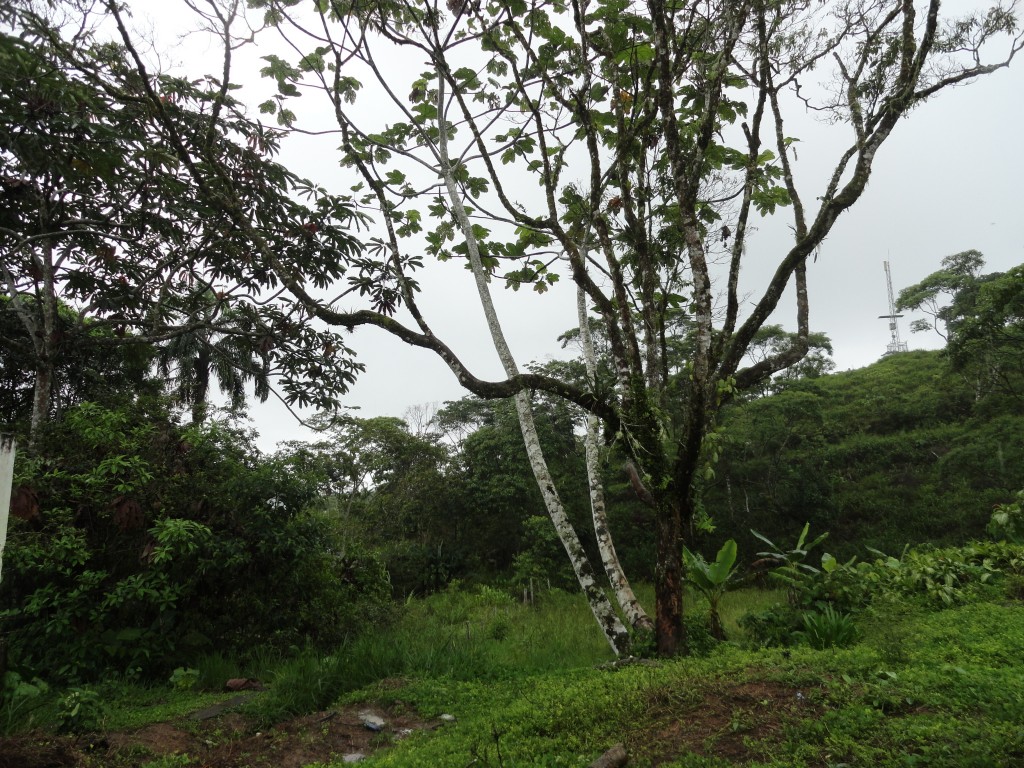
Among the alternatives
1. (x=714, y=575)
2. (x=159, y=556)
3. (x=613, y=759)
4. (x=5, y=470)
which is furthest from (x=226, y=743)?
(x=714, y=575)

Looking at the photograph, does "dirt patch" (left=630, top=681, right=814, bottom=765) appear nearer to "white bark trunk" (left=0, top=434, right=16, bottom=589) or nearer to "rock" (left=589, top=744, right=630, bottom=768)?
"rock" (left=589, top=744, right=630, bottom=768)

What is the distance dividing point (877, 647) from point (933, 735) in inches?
66.2

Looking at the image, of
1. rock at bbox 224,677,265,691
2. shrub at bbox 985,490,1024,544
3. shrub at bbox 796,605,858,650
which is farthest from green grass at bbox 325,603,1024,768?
shrub at bbox 985,490,1024,544

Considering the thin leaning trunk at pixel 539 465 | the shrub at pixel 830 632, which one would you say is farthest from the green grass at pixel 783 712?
the thin leaning trunk at pixel 539 465

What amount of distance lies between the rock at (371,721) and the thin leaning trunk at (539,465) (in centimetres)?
177

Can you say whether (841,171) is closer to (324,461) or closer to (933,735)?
(933,735)

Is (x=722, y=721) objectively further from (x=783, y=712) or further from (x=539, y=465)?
(x=539, y=465)

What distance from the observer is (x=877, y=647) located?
12.0 feet

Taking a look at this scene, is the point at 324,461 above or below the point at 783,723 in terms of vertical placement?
above

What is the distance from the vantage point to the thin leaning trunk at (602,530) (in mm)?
4684

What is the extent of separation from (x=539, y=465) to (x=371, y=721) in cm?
229

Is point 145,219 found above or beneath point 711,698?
above

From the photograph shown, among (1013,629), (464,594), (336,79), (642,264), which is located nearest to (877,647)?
(1013,629)

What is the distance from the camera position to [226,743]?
381 centimetres
